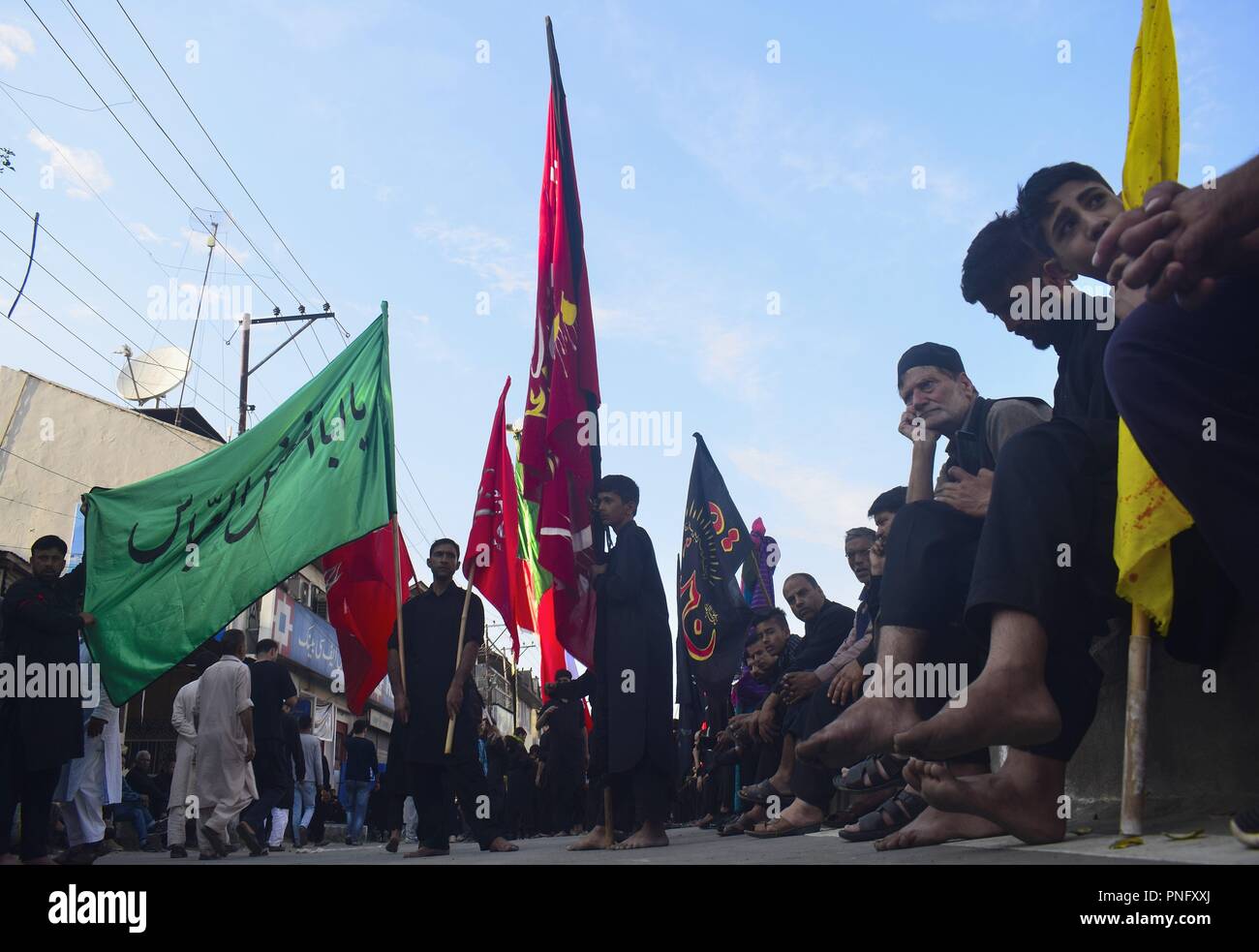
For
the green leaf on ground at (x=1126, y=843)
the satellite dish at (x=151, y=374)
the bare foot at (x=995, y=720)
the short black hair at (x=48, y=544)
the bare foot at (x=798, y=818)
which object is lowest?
the bare foot at (x=798, y=818)

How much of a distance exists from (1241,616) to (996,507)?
2.02 ft

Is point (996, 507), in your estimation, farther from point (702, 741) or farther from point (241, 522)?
point (702, 741)

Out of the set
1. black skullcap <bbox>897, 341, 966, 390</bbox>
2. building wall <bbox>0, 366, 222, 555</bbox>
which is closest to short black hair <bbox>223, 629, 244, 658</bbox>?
black skullcap <bbox>897, 341, 966, 390</bbox>

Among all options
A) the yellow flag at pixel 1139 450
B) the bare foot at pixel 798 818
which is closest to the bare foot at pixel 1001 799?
the yellow flag at pixel 1139 450

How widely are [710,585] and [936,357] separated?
5682 mm

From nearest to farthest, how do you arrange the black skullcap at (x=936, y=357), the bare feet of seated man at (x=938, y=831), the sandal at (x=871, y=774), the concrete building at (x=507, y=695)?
the bare feet of seated man at (x=938, y=831) → the sandal at (x=871, y=774) → the black skullcap at (x=936, y=357) → the concrete building at (x=507, y=695)

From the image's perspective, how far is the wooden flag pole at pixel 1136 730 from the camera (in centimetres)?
252

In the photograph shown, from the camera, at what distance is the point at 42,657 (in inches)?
256

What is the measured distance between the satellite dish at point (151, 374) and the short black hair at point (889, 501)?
74.0 feet

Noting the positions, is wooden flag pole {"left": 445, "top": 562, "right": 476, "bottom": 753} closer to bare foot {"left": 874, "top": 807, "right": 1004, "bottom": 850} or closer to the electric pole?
bare foot {"left": 874, "top": 807, "right": 1004, "bottom": 850}

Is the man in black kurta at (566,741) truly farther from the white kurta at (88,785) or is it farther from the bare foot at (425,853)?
the bare foot at (425,853)

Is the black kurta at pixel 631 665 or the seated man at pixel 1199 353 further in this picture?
the black kurta at pixel 631 665
